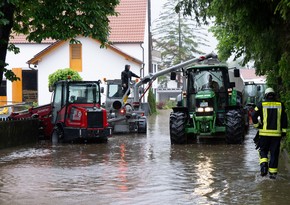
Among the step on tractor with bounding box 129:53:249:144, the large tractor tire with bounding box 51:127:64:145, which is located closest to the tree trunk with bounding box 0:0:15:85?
the large tractor tire with bounding box 51:127:64:145

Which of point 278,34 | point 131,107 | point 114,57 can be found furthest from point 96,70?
point 278,34

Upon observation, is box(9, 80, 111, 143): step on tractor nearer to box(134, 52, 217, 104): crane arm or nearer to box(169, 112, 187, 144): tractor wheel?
box(169, 112, 187, 144): tractor wheel

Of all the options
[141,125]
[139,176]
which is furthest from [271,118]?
[141,125]

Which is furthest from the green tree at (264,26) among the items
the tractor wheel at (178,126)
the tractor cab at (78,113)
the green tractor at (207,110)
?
the tractor cab at (78,113)

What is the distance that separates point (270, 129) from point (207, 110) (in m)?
7.52

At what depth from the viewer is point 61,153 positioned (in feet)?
57.3

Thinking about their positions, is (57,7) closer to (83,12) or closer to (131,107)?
(83,12)

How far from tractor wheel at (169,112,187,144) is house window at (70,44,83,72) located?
2663 centimetres

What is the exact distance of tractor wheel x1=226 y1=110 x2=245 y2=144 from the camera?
60.3 feet

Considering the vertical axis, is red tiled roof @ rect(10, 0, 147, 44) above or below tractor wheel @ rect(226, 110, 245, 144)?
above

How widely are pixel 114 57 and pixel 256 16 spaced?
106ft

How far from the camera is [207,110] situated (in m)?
18.8

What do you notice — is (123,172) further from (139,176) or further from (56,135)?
(56,135)

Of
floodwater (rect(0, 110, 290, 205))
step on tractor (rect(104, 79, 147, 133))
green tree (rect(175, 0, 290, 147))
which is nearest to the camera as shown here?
floodwater (rect(0, 110, 290, 205))
